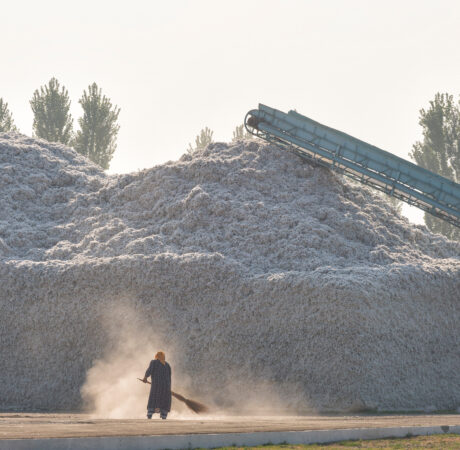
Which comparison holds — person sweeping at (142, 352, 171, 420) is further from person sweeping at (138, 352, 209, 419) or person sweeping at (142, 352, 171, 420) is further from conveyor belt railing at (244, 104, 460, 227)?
conveyor belt railing at (244, 104, 460, 227)

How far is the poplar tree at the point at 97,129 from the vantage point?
52.9 metres

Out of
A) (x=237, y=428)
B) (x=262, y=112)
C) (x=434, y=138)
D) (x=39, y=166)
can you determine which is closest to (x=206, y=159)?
(x=262, y=112)

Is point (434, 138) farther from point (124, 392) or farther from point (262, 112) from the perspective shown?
point (124, 392)

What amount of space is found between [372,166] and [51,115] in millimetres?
35344

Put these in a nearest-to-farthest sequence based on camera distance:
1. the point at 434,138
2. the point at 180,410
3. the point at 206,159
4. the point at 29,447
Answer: the point at 29,447
the point at 180,410
the point at 206,159
the point at 434,138

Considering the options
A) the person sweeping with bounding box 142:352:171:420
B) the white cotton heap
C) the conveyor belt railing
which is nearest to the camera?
the person sweeping with bounding box 142:352:171:420

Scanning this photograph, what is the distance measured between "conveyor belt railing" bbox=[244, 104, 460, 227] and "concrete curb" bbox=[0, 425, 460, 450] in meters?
13.4

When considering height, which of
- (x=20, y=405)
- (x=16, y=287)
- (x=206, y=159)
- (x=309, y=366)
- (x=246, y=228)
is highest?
(x=206, y=159)

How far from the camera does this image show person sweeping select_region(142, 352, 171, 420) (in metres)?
14.0

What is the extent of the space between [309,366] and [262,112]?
10.7 metres

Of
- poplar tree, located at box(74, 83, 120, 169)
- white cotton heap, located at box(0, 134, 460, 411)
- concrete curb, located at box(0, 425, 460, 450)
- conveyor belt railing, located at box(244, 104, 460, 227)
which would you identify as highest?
poplar tree, located at box(74, 83, 120, 169)

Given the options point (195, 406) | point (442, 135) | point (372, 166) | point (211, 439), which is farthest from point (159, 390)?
point (442, 135)

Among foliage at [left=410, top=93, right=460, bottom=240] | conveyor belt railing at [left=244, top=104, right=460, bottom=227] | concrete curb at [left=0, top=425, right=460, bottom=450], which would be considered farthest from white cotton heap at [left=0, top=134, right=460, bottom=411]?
foliage at [left=410, top=93, right=460, bottom=240]

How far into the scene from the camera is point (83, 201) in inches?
944
